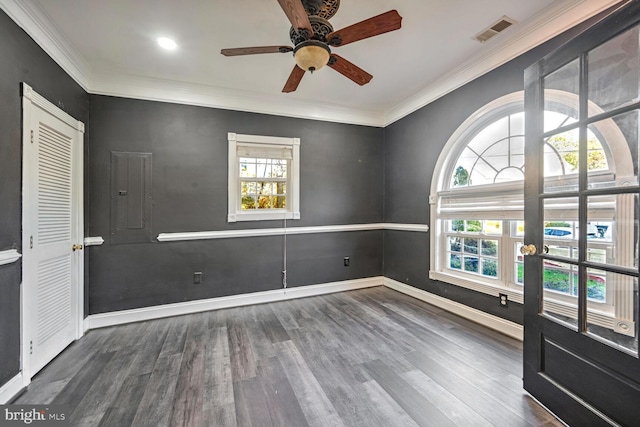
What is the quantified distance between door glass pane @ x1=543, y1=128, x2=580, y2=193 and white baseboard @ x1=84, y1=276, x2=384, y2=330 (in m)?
2.96

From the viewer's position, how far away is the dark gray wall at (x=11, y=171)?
5.79 ft

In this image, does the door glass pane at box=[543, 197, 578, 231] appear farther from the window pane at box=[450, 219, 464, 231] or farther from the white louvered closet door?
the white louvered closet door

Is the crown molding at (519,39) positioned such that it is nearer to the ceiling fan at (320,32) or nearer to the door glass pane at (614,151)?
the door glass pane at (614,151)

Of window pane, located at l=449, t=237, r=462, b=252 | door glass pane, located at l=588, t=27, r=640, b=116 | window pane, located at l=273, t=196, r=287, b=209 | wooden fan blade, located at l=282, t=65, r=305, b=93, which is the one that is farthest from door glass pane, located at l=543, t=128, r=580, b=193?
window pane, located at l=273, t=196, r=287, b=209

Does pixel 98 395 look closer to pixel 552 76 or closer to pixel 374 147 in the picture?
pixel 552 76

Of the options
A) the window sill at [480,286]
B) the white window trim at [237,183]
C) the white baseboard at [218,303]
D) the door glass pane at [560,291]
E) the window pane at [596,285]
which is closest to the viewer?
the window pane at [596,285]

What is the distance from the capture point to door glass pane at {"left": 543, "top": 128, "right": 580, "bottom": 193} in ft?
5.29

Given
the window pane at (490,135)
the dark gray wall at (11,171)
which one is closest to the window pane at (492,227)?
the window pane at (490,135)

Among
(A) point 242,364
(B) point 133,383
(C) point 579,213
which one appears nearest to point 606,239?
(C) point 579,213

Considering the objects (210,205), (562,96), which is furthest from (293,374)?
(562,96)

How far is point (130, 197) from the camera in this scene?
10.2 ft

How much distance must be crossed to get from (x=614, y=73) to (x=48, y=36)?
3.95m

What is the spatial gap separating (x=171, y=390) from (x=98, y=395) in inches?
18.5

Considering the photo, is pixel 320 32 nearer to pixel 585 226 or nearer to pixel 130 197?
pixel 585 226
